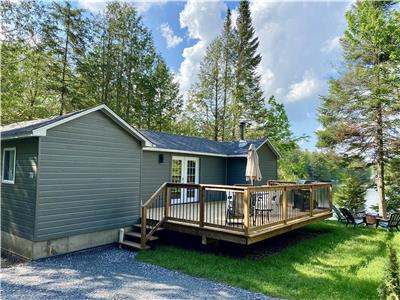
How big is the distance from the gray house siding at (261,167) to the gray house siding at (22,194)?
28.2 ft

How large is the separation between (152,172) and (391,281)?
24.4 feet

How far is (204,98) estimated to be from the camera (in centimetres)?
2272

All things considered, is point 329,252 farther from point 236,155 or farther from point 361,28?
point 361,28

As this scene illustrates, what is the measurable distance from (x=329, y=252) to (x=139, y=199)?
554 cm

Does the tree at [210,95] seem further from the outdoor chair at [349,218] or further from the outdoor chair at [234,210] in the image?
the outdoor chair at [234,210]

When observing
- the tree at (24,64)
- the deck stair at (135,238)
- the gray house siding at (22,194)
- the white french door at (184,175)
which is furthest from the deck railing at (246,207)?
Answer: the tree at (24,64)

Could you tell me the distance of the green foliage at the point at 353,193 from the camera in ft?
64.0

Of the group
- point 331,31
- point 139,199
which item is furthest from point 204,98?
point 139,199

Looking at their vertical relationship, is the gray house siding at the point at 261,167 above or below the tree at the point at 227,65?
below

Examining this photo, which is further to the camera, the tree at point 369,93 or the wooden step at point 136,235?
the tree at point 369,93

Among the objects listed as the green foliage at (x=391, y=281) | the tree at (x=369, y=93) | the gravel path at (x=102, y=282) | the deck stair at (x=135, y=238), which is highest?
the tree at (x=369, y=93)

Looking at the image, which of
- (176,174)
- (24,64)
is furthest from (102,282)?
(24,64)

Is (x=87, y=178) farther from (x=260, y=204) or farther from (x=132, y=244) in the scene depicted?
(x=260, y=204)

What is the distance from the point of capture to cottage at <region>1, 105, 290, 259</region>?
6.43 meters
